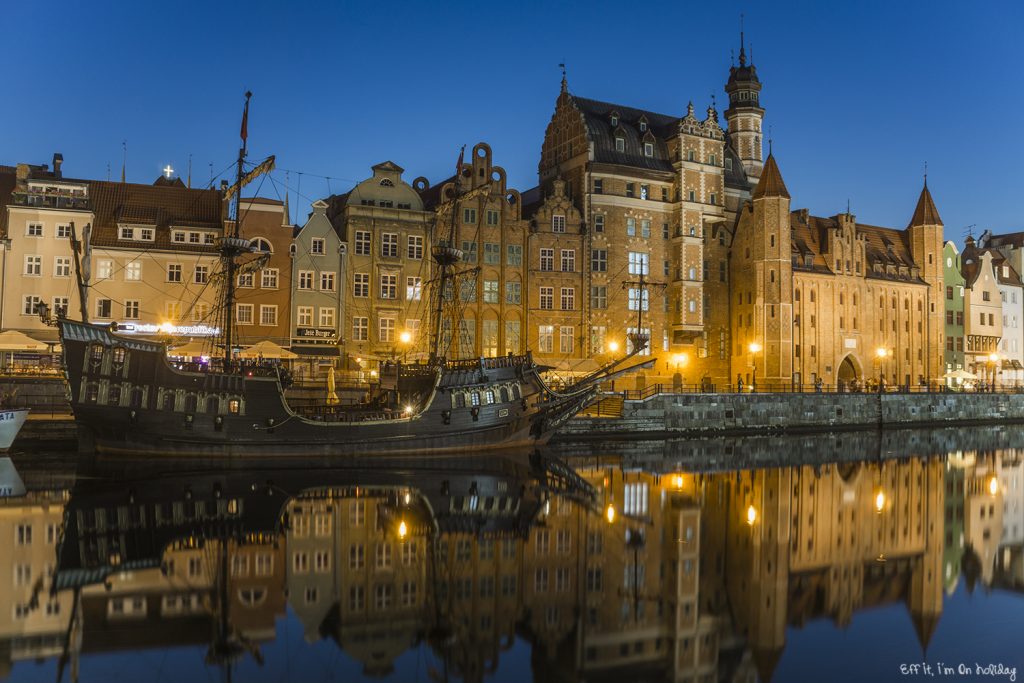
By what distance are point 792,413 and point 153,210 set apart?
44940 millimetres

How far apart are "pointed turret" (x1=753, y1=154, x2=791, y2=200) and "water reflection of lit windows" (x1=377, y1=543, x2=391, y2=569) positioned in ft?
179

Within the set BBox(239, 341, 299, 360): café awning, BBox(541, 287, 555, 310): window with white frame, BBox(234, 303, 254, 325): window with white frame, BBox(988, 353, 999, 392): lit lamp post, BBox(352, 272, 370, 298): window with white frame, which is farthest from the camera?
BBox(988, 353, 999, 392): lit lamp post

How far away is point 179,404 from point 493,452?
15.2m

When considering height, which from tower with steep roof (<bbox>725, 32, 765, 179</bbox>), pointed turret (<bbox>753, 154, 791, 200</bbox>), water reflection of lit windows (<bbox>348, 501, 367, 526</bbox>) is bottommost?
water reflection of lit windows (<bbox>348, 501, 367, 526</bbox>)

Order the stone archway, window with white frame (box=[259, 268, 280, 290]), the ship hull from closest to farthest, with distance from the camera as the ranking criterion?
the ship hull < window with white frame (box=[259, 268, 280, 290]) < the stone archway

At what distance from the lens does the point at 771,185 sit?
6869 cm

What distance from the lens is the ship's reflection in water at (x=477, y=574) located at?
581 inches

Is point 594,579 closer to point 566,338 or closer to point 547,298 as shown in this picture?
point 566,338

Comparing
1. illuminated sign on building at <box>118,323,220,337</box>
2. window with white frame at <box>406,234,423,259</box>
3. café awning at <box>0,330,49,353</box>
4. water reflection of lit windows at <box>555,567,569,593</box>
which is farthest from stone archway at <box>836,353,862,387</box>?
water reflection of lit windows at <box>555,567,569,593</box>

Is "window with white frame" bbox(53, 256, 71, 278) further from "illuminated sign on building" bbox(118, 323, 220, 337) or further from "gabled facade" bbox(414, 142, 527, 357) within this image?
"gabled facade" bbox(414, 142, 527, 357)

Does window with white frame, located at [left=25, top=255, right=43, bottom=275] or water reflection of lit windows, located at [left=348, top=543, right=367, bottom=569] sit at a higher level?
window with white frame, located at [left=25, top=255, right=43, bottom=275]

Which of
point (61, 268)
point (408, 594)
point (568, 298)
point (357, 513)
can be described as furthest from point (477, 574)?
point (568, 298)

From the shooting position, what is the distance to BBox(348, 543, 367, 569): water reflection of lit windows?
20297mm

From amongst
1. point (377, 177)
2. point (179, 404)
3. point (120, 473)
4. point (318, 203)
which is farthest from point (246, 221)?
point (120, 473)
